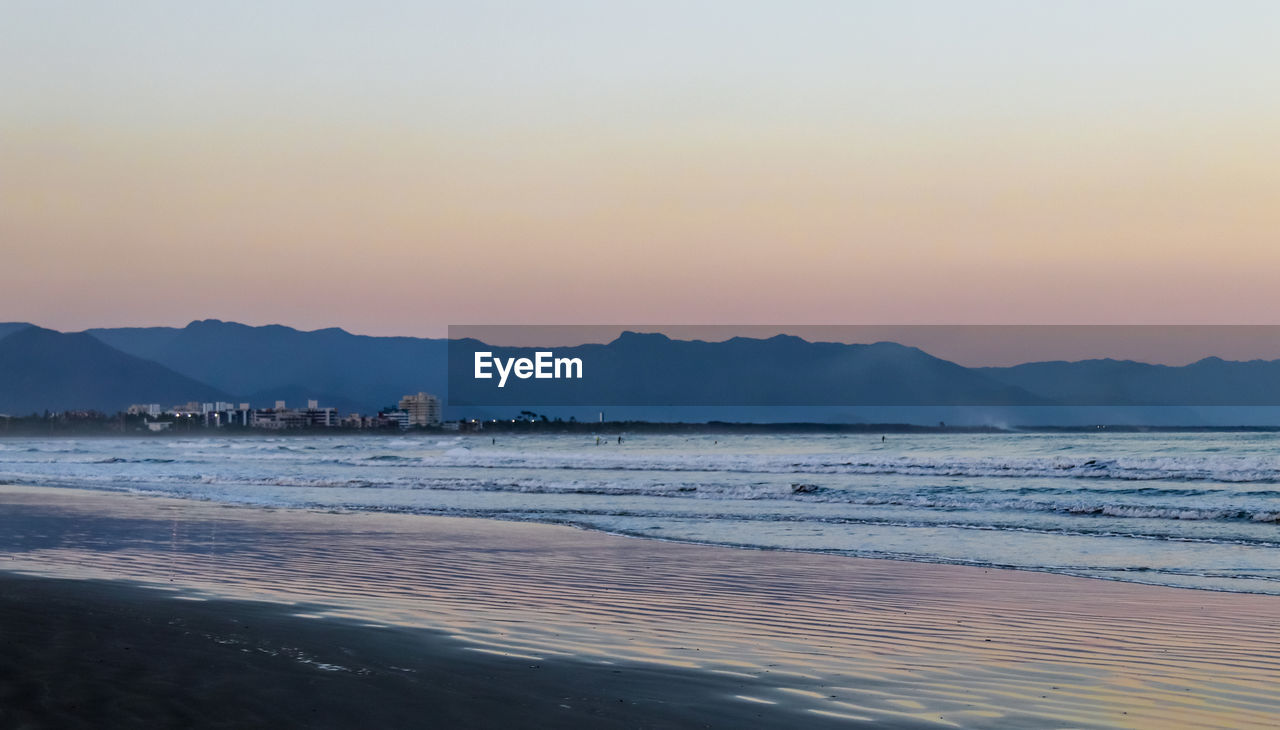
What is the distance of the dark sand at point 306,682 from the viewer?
623 centimetres

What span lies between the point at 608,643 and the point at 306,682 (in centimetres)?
274

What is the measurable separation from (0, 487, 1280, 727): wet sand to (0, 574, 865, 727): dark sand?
28 millimetres

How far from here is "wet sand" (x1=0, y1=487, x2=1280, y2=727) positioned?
6.68 metres

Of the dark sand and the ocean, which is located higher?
the dark sand

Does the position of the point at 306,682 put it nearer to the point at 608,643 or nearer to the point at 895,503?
the point at 608,643

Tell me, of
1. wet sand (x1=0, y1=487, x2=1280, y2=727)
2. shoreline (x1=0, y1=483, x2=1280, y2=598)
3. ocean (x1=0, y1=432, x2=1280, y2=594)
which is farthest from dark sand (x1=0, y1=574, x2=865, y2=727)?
ocean (x1=0, y1=432, x2=1280, y2=594)

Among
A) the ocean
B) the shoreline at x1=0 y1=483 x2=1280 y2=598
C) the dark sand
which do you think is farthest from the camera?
the ocean

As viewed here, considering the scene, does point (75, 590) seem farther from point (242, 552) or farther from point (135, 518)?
point (135, 518)

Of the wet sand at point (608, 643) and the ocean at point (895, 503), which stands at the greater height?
the wet sand at point (608, 643)

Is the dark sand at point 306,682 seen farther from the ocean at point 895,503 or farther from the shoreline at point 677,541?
the ocean at point 895,503

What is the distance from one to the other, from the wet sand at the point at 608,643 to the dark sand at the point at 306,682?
3 centimetres

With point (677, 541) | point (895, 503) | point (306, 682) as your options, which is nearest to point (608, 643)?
point (306, 682)

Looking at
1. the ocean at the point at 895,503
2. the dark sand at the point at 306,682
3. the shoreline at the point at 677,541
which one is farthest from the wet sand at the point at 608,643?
the ocean at the point at 895,503

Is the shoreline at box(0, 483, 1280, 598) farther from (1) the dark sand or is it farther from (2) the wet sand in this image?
(1) the dark sand
